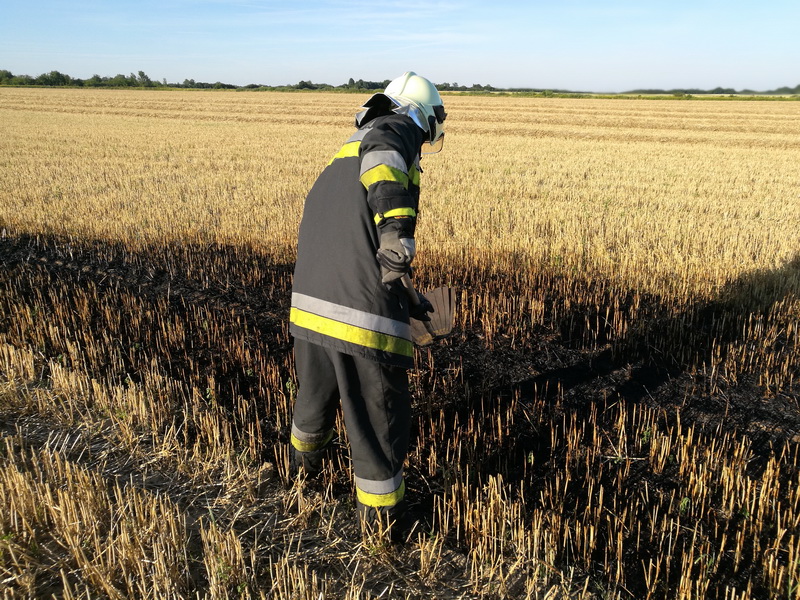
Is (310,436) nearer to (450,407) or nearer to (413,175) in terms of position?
(450,407)

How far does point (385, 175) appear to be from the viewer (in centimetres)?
239

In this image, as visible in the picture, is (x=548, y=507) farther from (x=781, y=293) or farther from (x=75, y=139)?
(x=75, y=139)

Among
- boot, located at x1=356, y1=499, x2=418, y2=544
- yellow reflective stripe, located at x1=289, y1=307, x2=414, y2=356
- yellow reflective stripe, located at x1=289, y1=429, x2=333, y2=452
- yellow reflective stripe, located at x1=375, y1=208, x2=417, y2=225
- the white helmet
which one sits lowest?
boot, located at x1=356, y1=499, x2=418, y2=544

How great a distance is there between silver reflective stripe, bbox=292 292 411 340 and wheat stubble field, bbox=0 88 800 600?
891 millimetres

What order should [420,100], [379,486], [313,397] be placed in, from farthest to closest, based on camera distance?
1. [313,397]
2. [420,100]
3. [379,486]

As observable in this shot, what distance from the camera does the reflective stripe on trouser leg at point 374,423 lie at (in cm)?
266

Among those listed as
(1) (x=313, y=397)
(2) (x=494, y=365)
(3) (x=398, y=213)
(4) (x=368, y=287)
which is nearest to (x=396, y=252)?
(3) (x=398, y=213)

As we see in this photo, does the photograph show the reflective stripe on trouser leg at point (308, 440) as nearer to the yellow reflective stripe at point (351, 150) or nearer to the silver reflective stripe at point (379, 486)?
the silver reflective stripe at point (379, 486)

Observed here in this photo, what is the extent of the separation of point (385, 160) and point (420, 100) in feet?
1.88

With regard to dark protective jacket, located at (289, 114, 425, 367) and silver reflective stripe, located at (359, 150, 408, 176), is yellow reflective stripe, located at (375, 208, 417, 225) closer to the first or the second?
dark protective jacket, located at (289, 114, 425, 367)

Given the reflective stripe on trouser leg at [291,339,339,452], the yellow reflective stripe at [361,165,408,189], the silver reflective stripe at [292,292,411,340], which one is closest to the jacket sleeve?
the yellow reflective stripe at [361,165,408,189]

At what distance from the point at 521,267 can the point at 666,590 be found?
475 centimetres

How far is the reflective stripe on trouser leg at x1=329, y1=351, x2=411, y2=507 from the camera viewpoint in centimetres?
266

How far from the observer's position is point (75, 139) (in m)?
20.4
